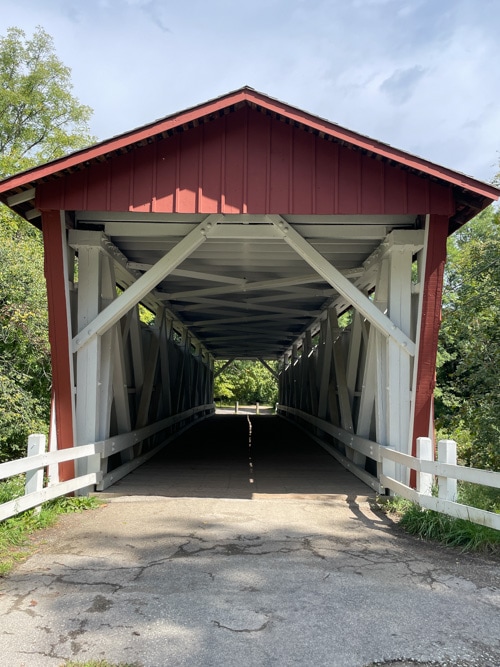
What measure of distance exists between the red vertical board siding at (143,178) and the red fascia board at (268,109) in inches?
12.6

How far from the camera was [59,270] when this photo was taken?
6879 millimetres

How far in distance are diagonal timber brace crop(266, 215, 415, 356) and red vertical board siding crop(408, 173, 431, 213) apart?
3.82 ft

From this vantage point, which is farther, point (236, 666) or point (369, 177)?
point (369, 177)

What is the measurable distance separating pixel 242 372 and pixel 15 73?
2959 centimetres

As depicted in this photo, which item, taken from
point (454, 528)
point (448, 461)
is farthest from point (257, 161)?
point (454, 528)

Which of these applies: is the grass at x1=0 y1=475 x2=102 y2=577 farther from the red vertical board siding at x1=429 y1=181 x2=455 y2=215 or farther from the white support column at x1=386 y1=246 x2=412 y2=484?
the red vertical board siding at x1=429 y1=181 x2=455 y2=215

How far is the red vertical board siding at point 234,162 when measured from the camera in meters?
6.63

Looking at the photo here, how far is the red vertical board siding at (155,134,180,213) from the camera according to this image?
6625 millimetres

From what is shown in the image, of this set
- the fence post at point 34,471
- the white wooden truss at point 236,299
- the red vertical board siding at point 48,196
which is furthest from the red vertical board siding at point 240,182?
the fence post at point 34,471

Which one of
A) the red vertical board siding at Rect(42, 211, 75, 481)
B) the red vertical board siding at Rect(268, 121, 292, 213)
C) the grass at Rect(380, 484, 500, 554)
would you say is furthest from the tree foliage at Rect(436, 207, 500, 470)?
the red vertical board siding at Rect(42, 211, 75, 481)

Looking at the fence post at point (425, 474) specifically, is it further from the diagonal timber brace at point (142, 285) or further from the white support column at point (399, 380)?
the diagonal timber brace at point (142, 285)

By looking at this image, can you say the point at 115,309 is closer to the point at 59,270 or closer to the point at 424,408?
the point at 59,270

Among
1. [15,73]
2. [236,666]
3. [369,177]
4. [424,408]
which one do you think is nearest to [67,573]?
[236,666]

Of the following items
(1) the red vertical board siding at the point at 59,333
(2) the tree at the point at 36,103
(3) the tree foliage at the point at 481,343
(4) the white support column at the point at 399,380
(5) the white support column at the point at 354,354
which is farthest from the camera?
(2) the tree at the point at 36,103
